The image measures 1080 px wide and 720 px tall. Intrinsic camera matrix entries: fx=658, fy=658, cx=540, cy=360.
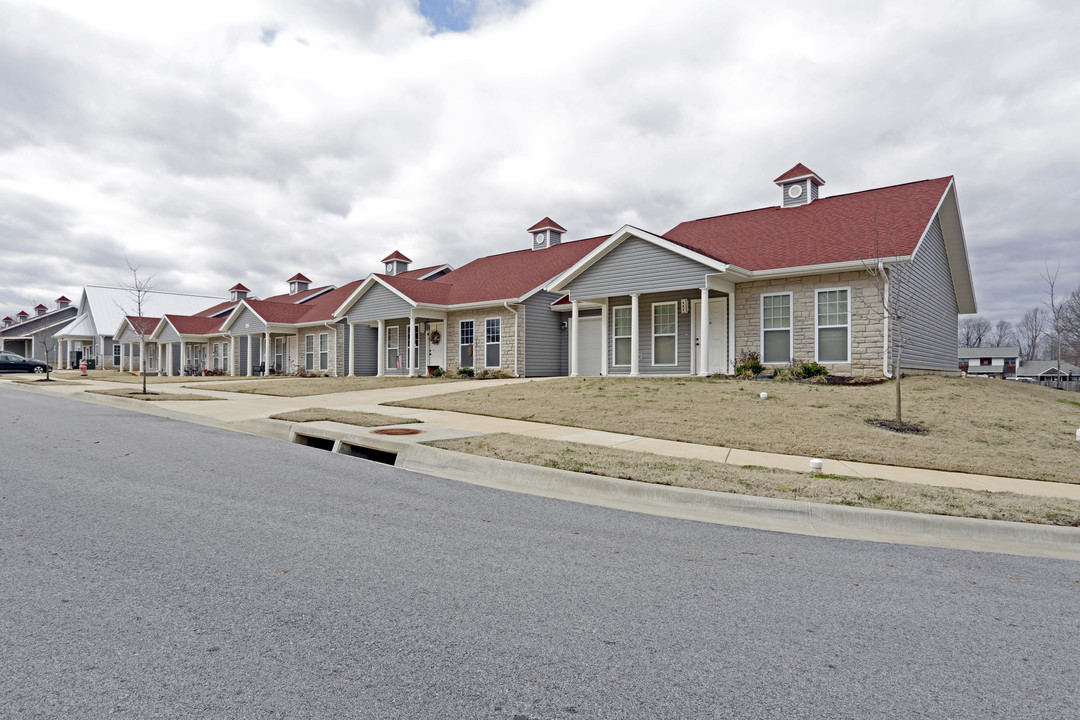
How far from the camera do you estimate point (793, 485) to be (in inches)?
276

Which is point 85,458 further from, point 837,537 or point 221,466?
point 837,537

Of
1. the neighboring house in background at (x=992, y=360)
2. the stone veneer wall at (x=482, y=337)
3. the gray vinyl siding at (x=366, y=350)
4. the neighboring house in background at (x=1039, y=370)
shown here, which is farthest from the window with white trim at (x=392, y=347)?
the neighboring house in background at (x=992, y=360)

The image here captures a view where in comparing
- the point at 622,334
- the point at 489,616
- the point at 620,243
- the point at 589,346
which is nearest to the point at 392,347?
the point at 589,346

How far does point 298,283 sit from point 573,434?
133 feet

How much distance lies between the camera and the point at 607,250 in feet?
68.2

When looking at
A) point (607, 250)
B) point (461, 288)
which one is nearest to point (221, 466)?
point (607, 250)

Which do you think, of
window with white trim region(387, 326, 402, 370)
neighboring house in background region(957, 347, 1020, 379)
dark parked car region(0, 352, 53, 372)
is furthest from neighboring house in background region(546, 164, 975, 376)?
neighboring house in background region(957, 347, 1020, 379)

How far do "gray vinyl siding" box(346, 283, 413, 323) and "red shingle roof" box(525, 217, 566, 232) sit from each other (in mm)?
7475

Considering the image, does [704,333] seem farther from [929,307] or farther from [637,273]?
[929,307]

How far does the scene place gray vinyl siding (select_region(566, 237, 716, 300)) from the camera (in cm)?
1903

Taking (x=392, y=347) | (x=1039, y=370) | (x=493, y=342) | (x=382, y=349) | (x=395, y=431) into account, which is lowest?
(x=1039, y=370)

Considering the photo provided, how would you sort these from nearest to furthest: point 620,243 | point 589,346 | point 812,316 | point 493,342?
point 812,316 → point 620,243 → point 589,346 → point 493,342

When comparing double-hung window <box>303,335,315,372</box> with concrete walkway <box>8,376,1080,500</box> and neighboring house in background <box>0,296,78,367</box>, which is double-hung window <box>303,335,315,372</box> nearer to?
concrete walkway <box>8,376,1080,500</box>

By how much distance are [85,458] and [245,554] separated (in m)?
5.13
